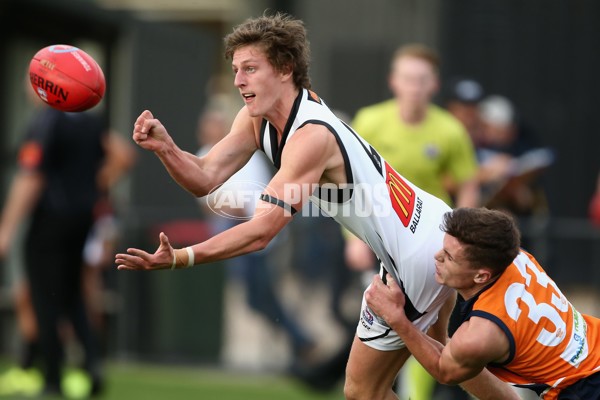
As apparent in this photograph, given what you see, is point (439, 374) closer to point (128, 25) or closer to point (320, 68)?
point (128, 25)

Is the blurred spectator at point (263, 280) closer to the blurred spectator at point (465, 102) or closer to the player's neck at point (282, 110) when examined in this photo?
the blurred spectator at point (465, 102)

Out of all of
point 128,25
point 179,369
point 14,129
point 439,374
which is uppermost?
point 128,25

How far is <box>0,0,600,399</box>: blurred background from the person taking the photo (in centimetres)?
1138

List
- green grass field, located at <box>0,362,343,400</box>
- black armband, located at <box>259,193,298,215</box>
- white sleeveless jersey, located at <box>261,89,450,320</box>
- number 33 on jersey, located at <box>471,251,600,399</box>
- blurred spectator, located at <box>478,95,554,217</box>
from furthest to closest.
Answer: green grass field, located at <box>0,362,343,400</box> < blurred spectator, located at <box>478,95,554,217</box> < white sleeveless jersey, located at <box>261,89,450,320</box> < number 33 on jersey, located at <box>471,251,600,399</box> < black armband, located at <box>259,193,298,215</box>

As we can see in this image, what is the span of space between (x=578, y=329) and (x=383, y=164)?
1185 millimetres

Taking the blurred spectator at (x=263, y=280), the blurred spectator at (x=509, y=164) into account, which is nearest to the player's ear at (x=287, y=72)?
the blurred spectator at (x=509, y=164)

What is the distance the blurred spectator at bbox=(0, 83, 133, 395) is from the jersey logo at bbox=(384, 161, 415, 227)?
4202 millimetres

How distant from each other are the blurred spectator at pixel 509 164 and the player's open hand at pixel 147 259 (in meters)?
4.53

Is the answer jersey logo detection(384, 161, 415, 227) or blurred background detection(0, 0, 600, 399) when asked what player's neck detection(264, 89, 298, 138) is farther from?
blurred background detection(0, 0, 600, 399)

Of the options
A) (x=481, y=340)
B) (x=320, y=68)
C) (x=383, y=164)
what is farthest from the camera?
(x=320, y=68)

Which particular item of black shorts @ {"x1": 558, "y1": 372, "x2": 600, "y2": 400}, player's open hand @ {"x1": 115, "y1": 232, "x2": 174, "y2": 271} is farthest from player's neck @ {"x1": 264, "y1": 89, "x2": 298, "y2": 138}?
black shorts @ {"x1": 558, "y1": 372, "x2": 600, "y2": 400}

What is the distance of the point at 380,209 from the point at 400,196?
0.17 meters

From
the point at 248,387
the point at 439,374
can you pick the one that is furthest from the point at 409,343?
the point at 248,387

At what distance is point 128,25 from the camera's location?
12.5m
